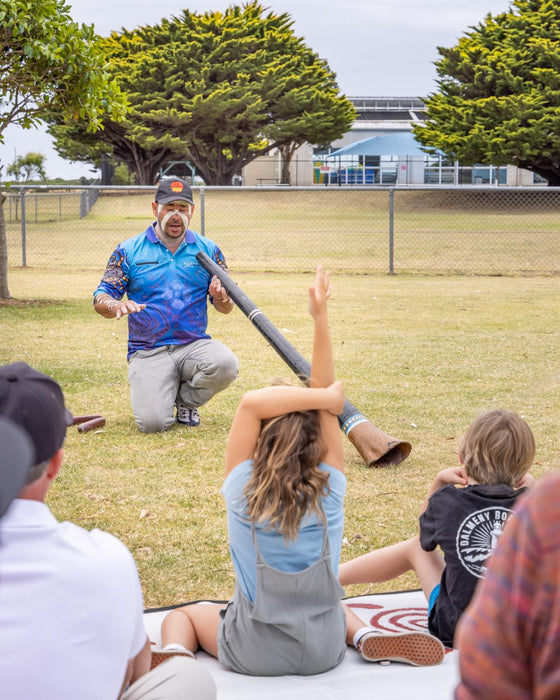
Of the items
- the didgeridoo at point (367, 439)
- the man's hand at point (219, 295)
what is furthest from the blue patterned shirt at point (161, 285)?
the didgeridoo at point (367, 439)

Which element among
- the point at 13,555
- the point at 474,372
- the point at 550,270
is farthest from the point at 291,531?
the point at 550,270

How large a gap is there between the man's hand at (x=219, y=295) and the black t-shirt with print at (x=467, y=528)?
3.36 metres

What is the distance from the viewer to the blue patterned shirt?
642cm

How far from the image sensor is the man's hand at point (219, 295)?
6160mm

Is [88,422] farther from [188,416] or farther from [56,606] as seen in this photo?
[56,606]

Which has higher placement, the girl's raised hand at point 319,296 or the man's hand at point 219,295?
the girl's raised hand at point 319,296

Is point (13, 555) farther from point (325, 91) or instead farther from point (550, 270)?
point (325, 91)

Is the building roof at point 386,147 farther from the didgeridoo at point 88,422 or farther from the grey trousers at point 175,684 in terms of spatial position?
the grey trousers at point 175,684

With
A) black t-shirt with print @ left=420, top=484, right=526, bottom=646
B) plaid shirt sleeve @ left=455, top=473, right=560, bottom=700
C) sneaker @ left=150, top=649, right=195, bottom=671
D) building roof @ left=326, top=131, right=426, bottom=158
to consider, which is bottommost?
sneaker @ left=150, top=649, right=195, bottom=671

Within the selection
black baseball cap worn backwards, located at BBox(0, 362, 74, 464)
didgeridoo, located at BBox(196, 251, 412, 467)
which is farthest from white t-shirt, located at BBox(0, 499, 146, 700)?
didgeridoo, located at BBox(196, 251, 412, 467)

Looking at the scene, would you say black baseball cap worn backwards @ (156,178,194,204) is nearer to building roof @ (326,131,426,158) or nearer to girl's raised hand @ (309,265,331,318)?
girl's raised hand @ (309,265,331,318)

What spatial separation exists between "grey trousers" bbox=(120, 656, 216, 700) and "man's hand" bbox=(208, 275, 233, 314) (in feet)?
13.0

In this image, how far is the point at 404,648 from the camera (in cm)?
306

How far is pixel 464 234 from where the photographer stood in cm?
2547
